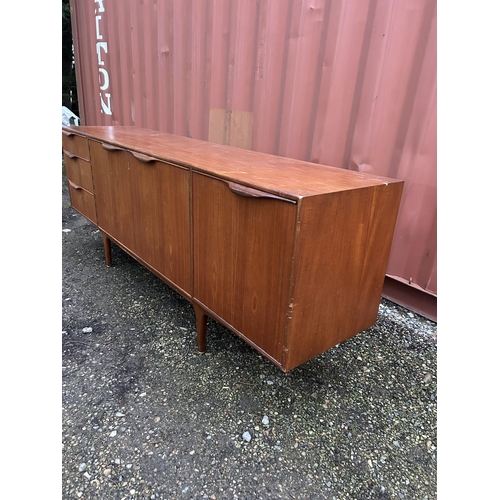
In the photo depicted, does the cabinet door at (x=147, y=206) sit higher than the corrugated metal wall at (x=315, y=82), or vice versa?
the corrugated metal wall at (x=315, y=82)

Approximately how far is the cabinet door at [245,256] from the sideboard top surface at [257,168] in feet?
0.18

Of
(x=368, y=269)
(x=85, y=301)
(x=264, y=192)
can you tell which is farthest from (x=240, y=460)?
(x=85, y=301)

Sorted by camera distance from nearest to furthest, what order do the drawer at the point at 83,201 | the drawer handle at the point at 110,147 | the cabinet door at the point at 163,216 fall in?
1. the cabinet door at the point at 163,216
2. the drawer handle at the point at 110,147
3. the drawer at the point at 83,201

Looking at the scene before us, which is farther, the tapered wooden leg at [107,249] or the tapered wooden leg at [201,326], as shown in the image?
the tapered wooden leg at [107,249]

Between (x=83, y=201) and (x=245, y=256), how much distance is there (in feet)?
6.39

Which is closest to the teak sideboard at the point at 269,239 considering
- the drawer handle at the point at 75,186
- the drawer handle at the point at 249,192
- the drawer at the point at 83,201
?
the drawer handle at the point at 249,192

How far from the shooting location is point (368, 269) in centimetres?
147

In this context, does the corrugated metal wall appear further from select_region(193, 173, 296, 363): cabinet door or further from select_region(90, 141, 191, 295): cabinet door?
select_region(193, 173, 296, 363): cabinet door

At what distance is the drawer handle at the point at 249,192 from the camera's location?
1.19 m

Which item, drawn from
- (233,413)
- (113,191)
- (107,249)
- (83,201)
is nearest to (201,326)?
(233,413)

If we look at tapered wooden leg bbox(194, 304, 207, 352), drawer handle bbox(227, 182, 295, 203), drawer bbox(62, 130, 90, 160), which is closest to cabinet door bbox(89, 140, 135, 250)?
drawer bbox(62, 130, 90, 160)

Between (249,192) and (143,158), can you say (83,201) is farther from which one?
(249,192)

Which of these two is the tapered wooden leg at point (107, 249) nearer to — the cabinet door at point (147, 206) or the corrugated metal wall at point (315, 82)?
the cabinet door at point (147, 206)

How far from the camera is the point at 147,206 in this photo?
6.43 ft
